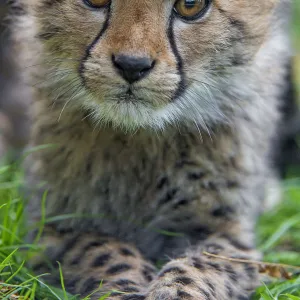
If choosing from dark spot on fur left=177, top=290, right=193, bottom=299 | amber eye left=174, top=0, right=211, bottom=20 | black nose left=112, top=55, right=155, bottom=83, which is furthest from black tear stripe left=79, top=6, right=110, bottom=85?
dark spot on fur left=177, top=290, right=193, bottom=299

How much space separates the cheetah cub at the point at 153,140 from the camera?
3314mm

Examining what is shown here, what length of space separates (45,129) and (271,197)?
1.79m

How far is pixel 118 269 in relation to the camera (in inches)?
144

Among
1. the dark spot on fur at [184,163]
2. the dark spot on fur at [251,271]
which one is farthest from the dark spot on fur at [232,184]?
the dark spot on fur at [251,271]

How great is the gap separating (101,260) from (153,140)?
653 mm

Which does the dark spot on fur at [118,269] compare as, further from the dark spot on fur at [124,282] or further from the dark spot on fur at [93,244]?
the dark spot on fur at [93,244]

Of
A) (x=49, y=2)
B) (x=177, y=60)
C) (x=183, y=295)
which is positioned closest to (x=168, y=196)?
(x=183, y=295)

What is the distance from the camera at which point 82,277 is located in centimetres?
368

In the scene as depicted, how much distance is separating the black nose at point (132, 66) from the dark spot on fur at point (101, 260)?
1013mm

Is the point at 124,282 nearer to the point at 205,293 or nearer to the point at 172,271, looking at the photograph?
the point at 172,271

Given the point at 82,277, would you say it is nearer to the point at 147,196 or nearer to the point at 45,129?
the point at 147,196

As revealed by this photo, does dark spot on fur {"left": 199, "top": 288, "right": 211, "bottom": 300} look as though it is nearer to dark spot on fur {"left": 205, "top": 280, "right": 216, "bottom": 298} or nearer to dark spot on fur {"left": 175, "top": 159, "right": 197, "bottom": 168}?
dark spot on fur {"left": 205, "top": 280, "right": 216, "bottom": 298}

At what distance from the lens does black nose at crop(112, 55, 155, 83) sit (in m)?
3.09

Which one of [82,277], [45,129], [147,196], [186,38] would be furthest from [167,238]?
[186,38]
